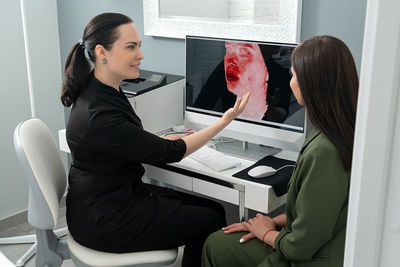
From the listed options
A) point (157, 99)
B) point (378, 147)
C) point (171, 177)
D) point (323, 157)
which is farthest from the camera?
point (157, 99)

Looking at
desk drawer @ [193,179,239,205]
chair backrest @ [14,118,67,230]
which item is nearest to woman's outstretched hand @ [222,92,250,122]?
desk drawer @ [193,179,239,205]

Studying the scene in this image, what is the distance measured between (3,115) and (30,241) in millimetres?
746

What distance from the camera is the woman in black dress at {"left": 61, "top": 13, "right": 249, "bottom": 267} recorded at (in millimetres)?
1662

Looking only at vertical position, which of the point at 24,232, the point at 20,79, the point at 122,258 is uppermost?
the point at 20,79

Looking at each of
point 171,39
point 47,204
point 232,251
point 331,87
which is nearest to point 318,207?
point 331,87

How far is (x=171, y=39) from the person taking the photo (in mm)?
2547

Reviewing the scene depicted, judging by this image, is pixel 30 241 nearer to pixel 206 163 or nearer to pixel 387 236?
pixel 206 163

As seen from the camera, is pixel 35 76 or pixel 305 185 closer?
pixel 305 185

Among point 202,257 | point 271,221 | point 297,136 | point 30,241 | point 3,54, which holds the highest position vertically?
point 3,54

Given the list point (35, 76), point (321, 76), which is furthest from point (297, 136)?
point (35, 76)

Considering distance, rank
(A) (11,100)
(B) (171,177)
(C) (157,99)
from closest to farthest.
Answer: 1. (B) (171,177)
2. (C) (157,99)
3. (A) (11,100)

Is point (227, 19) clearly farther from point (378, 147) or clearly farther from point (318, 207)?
point (378, 147)

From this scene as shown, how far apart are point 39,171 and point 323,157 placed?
98 cm

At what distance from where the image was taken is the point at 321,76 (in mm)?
1330
